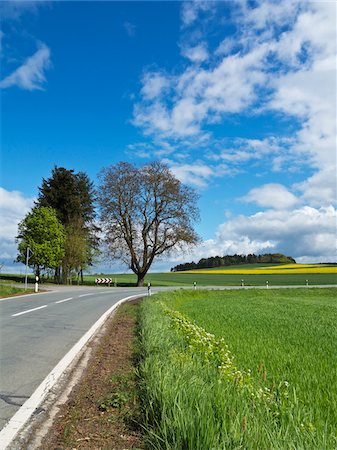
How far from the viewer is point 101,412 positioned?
168 inches

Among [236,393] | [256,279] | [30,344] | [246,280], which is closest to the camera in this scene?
[236,393]

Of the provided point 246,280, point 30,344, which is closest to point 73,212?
point 246,280

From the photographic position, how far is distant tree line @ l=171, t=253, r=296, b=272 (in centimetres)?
9506

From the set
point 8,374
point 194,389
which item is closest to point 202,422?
point 194,389

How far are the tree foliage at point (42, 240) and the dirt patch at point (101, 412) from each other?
3830 centimetres

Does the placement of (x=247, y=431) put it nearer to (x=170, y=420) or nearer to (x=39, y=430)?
(x=170, y=420)

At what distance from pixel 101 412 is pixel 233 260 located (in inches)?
3709

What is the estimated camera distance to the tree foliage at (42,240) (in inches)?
1698

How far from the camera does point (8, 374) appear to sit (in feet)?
18.7

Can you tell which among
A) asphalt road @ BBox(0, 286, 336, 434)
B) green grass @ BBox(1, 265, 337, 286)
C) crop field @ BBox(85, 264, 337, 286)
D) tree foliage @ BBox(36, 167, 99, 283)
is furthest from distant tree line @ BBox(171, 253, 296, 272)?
asphalt road @ BBox(0, 286, 336, 434)

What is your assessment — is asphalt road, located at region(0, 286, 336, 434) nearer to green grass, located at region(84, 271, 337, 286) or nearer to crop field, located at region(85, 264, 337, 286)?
crop field, located at region(85, 264, 337, 286)

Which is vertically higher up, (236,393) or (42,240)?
(42,240)

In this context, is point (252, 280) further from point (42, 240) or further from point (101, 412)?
point (101, 412)

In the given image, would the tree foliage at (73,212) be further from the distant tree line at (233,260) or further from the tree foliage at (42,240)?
the distant tree line at (233,260)
